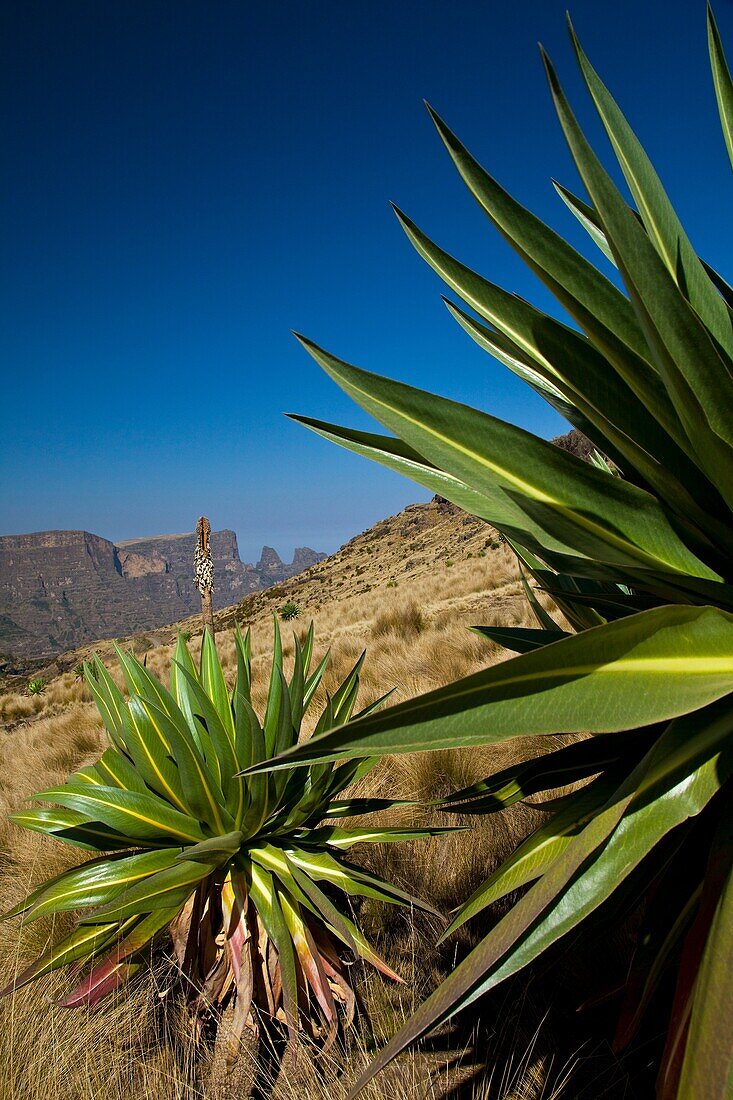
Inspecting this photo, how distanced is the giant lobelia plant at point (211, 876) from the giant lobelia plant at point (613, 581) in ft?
2.38

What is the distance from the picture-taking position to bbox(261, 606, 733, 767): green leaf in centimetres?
78

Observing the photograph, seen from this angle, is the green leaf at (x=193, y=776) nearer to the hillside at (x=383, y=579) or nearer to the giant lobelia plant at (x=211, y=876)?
the giant lobelia plant at (x=211, y=876)

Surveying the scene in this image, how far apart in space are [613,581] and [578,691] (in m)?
0.38

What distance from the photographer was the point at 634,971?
4.50ft

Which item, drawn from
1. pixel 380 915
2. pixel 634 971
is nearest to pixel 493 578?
pixel 380 915

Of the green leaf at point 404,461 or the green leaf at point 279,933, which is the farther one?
the green leaf at point 279,933

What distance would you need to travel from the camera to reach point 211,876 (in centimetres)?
193

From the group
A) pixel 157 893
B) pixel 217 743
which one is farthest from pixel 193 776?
pixel 157 893

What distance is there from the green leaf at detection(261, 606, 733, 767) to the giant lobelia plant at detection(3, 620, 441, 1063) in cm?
114

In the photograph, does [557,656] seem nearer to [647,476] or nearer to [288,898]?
[647,476]

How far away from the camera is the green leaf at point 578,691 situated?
78 centimetres

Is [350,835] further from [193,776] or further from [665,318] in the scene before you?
[665,318]

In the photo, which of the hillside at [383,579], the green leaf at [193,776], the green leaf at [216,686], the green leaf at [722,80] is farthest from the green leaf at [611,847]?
the hillside at [383,579]

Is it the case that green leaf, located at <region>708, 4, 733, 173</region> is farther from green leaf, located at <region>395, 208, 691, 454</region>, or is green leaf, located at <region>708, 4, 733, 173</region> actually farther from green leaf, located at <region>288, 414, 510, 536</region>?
green leaf, located at <region>288, 414, 510, 536</region>
